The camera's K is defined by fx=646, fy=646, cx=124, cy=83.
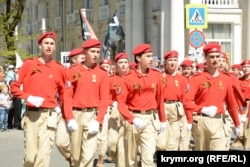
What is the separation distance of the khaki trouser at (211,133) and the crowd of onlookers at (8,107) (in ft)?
40.4

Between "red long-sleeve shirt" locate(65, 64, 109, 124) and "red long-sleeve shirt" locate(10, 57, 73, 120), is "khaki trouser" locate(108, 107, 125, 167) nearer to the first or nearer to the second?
"red long-sleeve shirt" locate(65, 64, 109, 124)

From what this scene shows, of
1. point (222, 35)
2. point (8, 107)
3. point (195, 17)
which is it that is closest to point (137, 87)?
point (195, 17)

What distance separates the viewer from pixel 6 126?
68.8 ft

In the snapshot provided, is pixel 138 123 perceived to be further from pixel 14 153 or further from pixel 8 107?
pixel 8 107

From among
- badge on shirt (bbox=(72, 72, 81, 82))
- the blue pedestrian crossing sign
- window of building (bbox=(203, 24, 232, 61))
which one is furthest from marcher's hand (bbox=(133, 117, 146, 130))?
window of building (bbox=(203, 24, 232, 61))

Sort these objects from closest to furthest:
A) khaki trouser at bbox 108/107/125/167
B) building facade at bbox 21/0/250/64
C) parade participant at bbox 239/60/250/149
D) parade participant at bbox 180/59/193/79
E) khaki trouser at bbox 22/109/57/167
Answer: khaki trouser at bbox 22/109/57/167 < khaki trouser at bbox 108/107/125/167 < parade participant at bbox 180/59/193/79 < parade participant at bbox 239/60/250/149 < building facade at bbox 21/0/250/64

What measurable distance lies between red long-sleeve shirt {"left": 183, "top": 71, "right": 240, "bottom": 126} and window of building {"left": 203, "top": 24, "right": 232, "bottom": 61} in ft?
75.3

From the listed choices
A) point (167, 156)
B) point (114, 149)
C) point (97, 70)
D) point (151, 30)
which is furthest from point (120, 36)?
point (167, 156)

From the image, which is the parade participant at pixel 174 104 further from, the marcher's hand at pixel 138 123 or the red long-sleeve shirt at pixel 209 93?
the marcher's hand at pixel 138 123

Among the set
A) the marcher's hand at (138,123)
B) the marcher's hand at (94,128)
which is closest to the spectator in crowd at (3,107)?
the marcher's hand at (94,128)

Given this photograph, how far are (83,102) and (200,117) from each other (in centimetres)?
173

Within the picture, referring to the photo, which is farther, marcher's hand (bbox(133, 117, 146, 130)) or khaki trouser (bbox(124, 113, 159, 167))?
khaki trouser (bbox(124, 113, 159, 167))

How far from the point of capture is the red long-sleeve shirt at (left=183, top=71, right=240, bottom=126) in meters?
9.32

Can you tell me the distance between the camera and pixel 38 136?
29.6 feet
